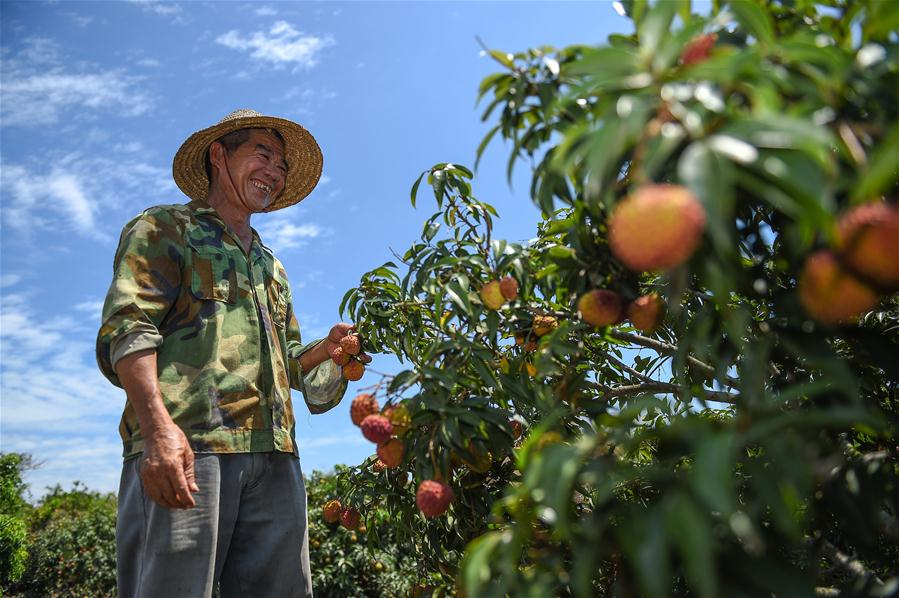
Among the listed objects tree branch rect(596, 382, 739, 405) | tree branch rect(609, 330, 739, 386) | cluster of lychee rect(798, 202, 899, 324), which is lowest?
cluster of lychee rect(798, 202, 899, 324)

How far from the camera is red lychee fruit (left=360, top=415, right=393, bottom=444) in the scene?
1.37 metres

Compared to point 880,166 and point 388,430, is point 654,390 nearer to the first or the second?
point 388,430

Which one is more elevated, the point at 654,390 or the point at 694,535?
the point at 654,390

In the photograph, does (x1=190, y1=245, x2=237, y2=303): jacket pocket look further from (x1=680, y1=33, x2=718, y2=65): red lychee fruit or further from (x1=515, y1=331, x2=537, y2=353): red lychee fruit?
(x1=680, y1=33, x2=718, y2=65): red lychee fruit

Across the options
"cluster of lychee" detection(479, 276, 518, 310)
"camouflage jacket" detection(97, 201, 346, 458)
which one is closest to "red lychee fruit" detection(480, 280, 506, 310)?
"cluster of lychee" detection(479, 276, 518, 310)

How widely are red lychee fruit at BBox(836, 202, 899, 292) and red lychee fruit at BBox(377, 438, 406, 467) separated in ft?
2.99

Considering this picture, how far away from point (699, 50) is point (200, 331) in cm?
162

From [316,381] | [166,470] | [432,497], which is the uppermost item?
[316,381]

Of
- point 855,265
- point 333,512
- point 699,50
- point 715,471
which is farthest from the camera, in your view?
point 333,512

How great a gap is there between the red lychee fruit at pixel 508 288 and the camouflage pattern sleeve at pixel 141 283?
41.0 inches

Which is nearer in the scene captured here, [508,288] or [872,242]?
[872,242]

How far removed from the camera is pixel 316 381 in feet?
7.95

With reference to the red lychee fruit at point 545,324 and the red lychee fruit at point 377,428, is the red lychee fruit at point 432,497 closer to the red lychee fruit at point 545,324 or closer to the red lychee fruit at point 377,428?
the red lychee fruit at point 377,428

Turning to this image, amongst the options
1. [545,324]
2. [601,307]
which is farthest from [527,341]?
[601,307]
